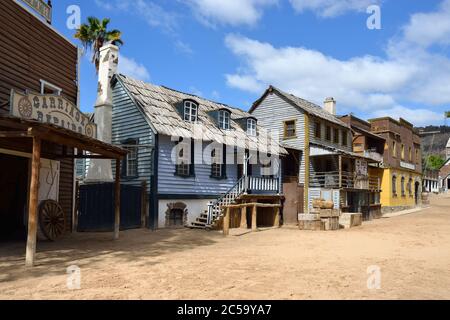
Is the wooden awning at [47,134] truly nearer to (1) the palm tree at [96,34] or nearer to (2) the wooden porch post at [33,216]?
(2) the wooden porch post at [33,216]

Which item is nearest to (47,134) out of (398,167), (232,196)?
(232,196)

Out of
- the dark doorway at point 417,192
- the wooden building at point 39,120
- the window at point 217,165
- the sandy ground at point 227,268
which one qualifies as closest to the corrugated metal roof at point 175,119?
the window at point 217,165

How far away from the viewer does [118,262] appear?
9508 millimetres

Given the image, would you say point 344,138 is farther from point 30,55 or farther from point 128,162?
point 30,55

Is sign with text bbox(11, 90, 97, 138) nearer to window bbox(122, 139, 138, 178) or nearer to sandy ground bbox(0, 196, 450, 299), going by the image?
sandy ground bbox(0, 196, 450, 299)

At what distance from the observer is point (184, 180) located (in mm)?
18812

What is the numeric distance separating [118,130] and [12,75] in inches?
294

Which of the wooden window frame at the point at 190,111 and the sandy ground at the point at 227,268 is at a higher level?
the wooden window frame at the point at 190,111

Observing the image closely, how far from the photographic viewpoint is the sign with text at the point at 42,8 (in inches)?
525

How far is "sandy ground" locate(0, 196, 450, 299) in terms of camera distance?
672 cm

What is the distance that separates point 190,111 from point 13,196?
9556 mm
